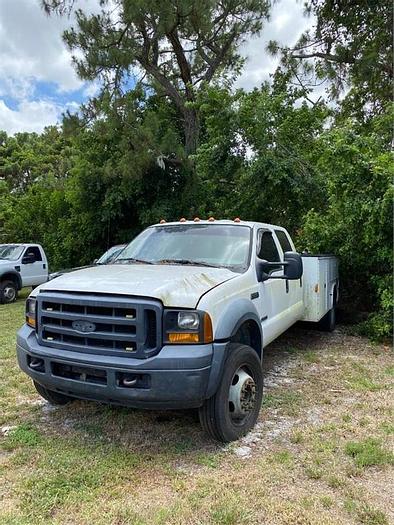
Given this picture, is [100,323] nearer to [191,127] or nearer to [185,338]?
[185,338]

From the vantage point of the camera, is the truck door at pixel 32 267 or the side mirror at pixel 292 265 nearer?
the side mirror at pixel 292 265

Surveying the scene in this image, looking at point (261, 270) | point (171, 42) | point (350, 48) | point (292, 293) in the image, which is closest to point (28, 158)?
point (171, 42)

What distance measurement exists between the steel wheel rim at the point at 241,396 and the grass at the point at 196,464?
21cm

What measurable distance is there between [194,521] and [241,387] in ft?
3.87

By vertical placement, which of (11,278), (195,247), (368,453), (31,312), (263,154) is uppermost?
(263,154)

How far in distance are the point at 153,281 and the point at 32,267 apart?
10.9 m

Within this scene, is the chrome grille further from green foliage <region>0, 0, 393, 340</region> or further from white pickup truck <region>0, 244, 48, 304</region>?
white pickup truck <region>0, 244, 48, 304</region>

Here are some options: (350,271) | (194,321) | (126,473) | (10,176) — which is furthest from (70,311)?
(10,176)

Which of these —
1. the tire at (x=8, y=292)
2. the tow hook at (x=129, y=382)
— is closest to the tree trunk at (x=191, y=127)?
the tire at (x=8, y=292)

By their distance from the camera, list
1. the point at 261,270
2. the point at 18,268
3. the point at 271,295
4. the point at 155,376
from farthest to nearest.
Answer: the point at 18,268 → the point at 271,295 → the point at 261,270 → the point at 155,376

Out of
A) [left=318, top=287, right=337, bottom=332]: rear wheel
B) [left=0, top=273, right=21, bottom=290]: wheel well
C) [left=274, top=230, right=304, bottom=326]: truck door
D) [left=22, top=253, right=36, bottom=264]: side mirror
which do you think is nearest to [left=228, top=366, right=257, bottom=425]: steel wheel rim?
[left=274, top=230, right=304, bottom=326]: truck door

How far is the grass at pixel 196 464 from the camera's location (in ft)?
8.93

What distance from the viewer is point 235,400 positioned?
3.58m

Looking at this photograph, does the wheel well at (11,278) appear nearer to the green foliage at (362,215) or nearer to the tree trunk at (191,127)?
the tree trunk at (191,127)
